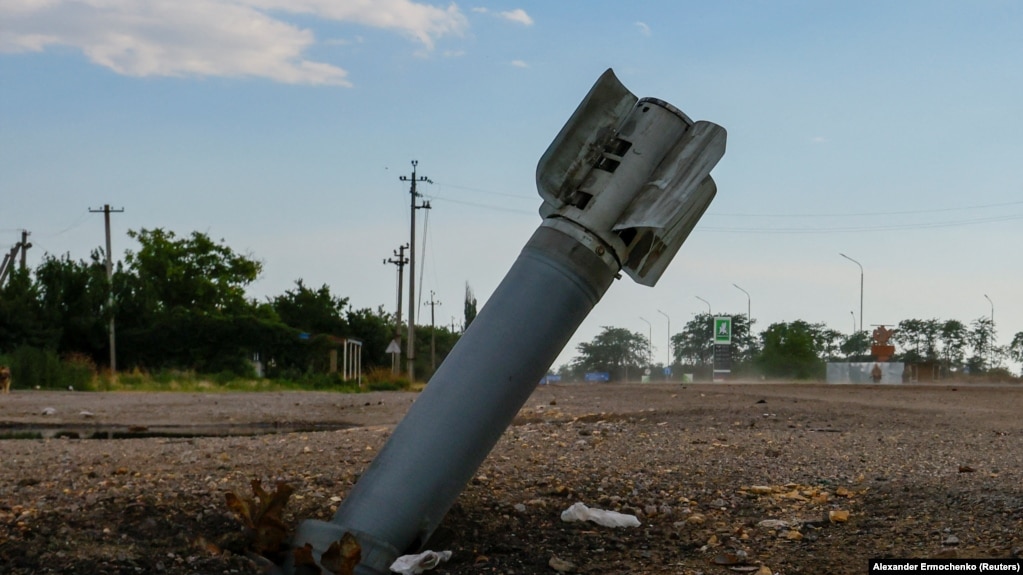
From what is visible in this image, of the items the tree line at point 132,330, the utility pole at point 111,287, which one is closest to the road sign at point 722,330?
the tree line at point 132,330

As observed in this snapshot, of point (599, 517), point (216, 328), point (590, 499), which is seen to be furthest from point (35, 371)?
point (599, 517)

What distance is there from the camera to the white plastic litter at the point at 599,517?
18.5 feet

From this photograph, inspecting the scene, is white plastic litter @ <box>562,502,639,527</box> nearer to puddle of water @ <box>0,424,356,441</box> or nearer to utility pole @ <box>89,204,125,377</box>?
puddle of water @ <box>0,424,356,441</box>

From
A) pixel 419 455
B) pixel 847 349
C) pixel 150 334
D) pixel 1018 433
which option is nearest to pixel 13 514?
pixel 419 455

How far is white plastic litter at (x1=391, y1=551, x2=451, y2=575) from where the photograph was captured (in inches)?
Result: 182

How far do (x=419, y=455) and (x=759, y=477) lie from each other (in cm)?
321

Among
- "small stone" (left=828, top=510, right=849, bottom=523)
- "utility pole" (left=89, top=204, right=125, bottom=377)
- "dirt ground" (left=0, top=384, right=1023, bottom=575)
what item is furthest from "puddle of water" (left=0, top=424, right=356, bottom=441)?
"utility pole" (left=89, top=204, right=125, bottom=377)

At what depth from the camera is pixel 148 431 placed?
1334cm

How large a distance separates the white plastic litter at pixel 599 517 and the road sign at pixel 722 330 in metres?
73.5

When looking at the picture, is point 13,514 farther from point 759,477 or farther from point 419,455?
point 759,477

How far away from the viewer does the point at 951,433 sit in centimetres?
1116

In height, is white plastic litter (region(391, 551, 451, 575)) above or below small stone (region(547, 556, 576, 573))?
above

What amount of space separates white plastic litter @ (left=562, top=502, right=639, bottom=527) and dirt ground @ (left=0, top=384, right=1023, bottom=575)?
5cm

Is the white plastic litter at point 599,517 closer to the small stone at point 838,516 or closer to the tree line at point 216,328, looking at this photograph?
the small stone at point 838,516
